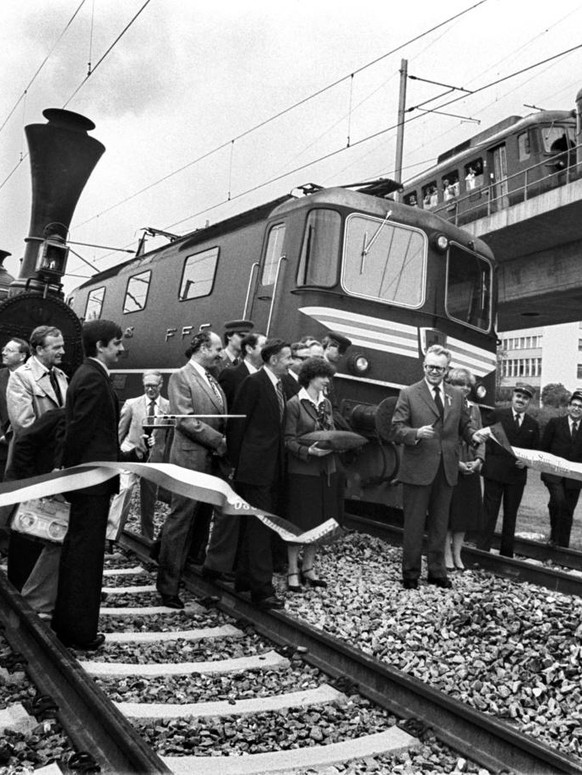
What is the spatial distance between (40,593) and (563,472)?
458cm

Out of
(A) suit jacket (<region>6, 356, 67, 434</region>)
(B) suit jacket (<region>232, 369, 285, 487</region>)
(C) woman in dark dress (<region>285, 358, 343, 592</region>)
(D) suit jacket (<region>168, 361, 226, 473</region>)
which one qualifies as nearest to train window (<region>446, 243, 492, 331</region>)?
(C) woman in dark dress (<region>285, 358, 343, 592</region>)

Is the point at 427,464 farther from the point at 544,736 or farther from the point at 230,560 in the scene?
the point at 544,736

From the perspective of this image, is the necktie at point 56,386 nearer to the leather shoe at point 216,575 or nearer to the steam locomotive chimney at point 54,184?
the leather shoe at point 216,575

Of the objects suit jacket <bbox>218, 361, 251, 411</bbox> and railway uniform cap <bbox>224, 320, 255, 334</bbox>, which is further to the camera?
railway uniform cap <bbox>224, 320, 255, 334</bbox>

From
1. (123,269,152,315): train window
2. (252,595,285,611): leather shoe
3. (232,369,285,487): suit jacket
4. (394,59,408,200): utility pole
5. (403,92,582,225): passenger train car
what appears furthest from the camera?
(394,59,408,200): utility pole

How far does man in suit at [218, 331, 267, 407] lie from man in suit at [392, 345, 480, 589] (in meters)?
1.24

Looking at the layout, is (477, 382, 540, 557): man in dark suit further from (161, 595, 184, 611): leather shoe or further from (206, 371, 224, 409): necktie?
(161, 595, 184, 611): leather shoe

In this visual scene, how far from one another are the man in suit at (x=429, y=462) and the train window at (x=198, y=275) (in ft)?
14.7

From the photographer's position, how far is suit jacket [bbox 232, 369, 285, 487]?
569 cm

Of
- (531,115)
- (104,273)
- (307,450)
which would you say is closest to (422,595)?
(307,450)

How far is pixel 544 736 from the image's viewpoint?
3703 millimetres

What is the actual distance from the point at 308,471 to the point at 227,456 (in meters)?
0.70

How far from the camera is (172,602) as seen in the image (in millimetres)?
5605

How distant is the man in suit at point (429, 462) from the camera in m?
6.33
